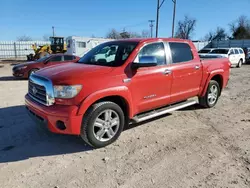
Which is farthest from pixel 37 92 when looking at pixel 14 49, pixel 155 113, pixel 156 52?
pixel 14 49

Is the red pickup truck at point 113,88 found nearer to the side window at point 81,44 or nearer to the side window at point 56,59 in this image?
the side window at point 56,59

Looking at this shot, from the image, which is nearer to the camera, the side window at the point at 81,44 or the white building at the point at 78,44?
the white building at the point at 78,44

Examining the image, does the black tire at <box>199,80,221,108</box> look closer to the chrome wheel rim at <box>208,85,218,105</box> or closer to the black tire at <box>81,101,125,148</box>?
the chrome wheel rim at <box>208,85,218,105</box>

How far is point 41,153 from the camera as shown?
A: 3.66 metres

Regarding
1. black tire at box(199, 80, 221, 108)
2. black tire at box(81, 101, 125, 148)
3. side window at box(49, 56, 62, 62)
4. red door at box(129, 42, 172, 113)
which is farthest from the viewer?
side window at box(49, 56, 62, 62)

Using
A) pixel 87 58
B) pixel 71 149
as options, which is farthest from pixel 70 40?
pixel 71 149

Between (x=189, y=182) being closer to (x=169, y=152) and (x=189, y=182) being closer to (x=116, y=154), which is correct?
(x=169, y=152)

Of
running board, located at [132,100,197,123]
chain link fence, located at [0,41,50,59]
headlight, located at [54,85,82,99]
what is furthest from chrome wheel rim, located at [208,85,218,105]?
chain link fence, located at [0,41,50,59]

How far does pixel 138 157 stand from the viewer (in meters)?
3.53

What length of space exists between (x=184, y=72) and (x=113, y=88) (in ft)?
6.78

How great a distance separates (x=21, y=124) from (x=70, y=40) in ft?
65.3

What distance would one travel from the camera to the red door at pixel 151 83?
4145 millimetres

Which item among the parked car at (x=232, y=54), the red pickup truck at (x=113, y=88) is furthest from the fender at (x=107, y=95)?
the parked car at (x=232, y=54)

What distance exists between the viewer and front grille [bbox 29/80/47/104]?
3634mm
